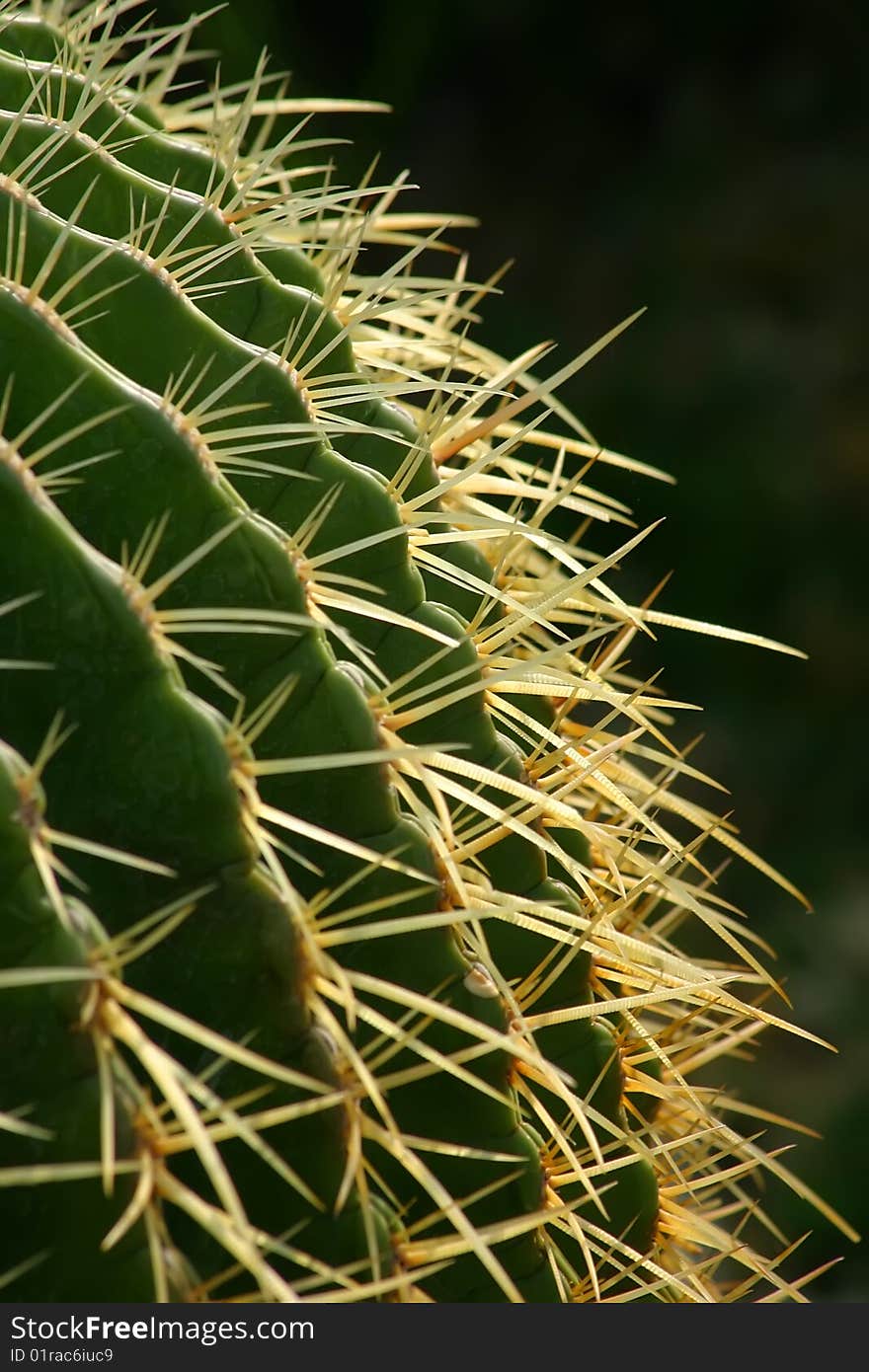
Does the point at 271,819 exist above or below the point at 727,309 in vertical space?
above

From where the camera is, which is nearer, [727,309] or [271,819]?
[271,819]

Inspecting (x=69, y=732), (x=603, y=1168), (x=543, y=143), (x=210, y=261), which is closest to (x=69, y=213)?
(x=210, y=261)

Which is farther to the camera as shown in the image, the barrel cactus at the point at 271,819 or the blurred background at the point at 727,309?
the blurred background at the point at 727,309

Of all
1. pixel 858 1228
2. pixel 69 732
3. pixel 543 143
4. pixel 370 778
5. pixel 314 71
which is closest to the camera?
pixel 69 732

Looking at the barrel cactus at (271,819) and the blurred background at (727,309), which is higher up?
the barrel cactus at (271,819)

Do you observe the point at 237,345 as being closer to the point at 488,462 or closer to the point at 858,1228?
the point at 488,462
